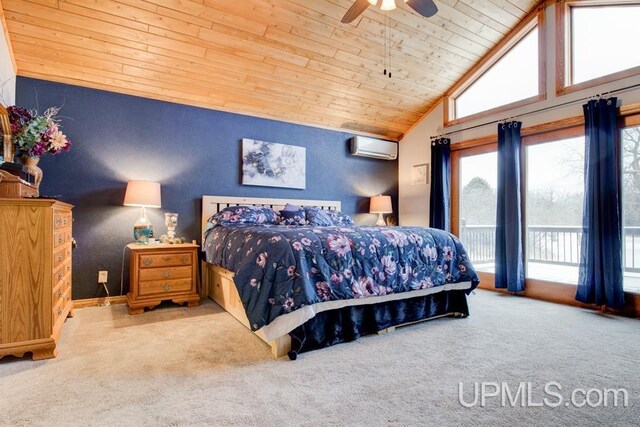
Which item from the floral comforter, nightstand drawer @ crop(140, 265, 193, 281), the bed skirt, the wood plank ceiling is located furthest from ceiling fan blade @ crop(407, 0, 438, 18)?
nightstand drawer @ crop(140, 265, 193, 281)

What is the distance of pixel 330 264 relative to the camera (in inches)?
92.6

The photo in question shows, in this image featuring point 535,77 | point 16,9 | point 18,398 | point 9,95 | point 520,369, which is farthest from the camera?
point 535,77

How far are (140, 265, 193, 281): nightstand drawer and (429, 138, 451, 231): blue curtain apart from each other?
11.5ft

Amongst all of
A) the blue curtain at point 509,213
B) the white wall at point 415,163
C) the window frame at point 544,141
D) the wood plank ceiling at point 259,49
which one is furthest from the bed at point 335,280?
the white wall at point 415,163

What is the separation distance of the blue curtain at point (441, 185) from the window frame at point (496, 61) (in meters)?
0.40

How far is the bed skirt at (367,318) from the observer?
2.26 meters

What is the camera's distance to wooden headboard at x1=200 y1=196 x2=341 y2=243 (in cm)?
403

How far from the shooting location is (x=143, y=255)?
3.14 m

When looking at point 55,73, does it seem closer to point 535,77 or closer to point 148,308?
point 148,308

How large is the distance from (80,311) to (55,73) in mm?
2399

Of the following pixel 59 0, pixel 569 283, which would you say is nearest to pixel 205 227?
pixel 59 0

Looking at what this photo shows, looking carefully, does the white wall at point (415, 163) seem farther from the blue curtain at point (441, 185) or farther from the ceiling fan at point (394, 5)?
the ceiling fan at point (394, 5)

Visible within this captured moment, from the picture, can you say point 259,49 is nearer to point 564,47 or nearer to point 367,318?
point 367,318

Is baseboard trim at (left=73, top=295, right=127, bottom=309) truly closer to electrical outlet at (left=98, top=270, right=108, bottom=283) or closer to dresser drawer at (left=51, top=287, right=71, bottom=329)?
electrical outlet at (left=98, top=270, right=108, bottom=283)
